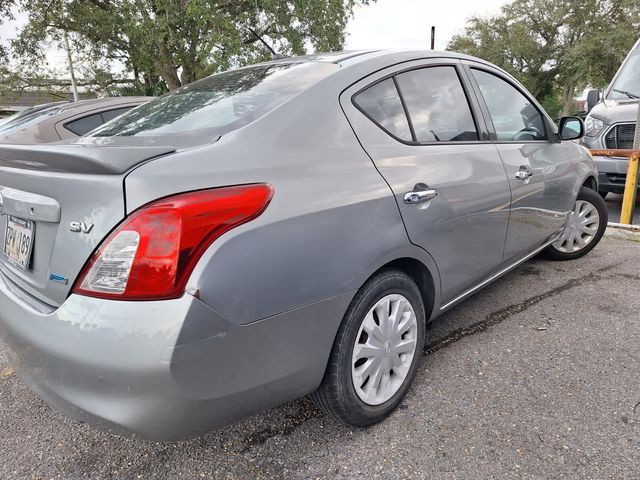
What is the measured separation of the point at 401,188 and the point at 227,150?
80 cm

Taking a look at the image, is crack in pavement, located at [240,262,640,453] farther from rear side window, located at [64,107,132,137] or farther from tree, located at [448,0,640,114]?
tree, located at [448,0,640,114]

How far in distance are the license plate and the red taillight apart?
438mm

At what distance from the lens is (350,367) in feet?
6.07

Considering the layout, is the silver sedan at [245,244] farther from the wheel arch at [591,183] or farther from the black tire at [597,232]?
the wheel arch at [591,183]

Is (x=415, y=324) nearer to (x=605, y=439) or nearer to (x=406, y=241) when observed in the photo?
(x=406, y=241)

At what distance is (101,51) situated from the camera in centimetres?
1761

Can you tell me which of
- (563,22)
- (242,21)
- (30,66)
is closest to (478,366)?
(242,21)

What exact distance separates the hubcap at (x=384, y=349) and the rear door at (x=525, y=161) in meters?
1.12

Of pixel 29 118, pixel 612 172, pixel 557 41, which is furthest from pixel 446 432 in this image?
pixel 557 41

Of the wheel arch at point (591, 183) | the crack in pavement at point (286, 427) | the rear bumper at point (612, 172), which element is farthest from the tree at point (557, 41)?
the crack in pavement at point (286, 427)

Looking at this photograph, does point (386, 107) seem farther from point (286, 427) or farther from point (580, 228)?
point (580, 228)

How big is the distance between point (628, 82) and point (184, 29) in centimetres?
1124

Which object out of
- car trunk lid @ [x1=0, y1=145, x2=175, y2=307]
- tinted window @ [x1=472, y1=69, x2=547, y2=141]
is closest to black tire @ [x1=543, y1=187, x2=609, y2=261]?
tinted window @ [x1=472, y1=69, x2=547, y2=141]

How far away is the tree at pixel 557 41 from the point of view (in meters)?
23.8
